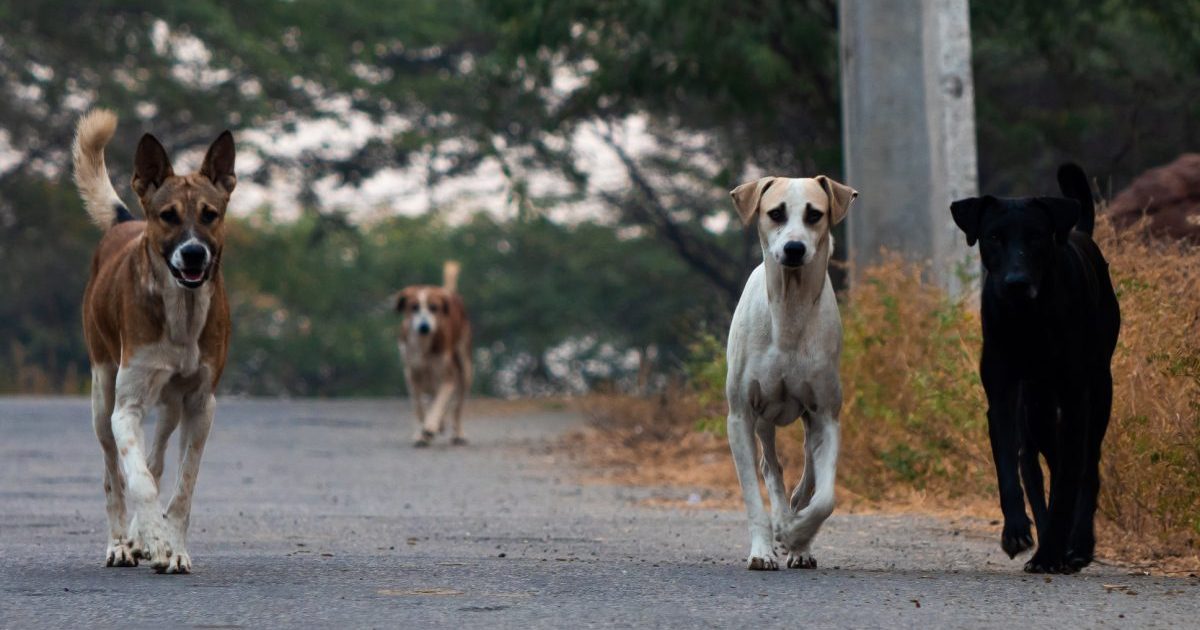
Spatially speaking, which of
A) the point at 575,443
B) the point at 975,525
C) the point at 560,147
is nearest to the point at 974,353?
the point at 975,525

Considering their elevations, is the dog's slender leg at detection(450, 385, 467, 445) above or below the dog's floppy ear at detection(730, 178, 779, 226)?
below

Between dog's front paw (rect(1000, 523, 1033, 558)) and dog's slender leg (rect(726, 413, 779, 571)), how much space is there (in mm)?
944

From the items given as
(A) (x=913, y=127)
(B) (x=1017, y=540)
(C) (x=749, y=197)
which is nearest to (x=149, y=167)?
(C) (x=749, y=197)

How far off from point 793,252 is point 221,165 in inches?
95.2

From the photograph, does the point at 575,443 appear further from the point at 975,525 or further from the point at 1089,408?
the point at 1089,408

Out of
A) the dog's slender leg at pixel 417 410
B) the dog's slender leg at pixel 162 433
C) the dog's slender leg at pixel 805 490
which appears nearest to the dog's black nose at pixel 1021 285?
the dog's slender leg at pixel 805 490

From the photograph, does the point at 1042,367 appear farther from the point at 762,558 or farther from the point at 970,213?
the point at 762,558

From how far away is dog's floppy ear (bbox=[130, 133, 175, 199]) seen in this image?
7852 mm

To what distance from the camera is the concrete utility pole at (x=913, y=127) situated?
1484 centimetres

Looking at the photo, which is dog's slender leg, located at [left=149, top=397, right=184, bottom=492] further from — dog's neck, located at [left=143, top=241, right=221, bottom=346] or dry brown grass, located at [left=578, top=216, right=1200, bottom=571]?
dry brown grass, located at [left=578, top=216, right=1200, bottom=571]

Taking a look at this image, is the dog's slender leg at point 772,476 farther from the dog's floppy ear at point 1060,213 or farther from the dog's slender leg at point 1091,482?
the dog's floppy ear at point 1060,213

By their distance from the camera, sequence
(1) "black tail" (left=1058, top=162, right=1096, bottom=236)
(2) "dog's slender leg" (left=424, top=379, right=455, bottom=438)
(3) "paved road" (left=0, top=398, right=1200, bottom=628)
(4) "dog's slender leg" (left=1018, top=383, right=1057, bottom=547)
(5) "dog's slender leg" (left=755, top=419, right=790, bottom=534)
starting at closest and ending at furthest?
1. (3) "paved road" (left=0, top=398, right=1200, bottom=628)
2. (4) "dog's slender leg" (left=1018, top=383, right=1057, bottom=547)
3. (5) "dog's slender leg" (left=755, top=419, right=790, bottom=534)
4. (1) "black tail" (left=1058, top=162, right=1096, bottom=236)
5. (2) "dog's slender leg" (left=424, top=379, right=455, bottom=438)

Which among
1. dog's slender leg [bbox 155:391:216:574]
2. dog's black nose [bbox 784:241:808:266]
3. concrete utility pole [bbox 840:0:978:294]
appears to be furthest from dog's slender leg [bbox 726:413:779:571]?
concrete utility pole [bbox 840:0:978:294]

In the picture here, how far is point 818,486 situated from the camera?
7789mm
